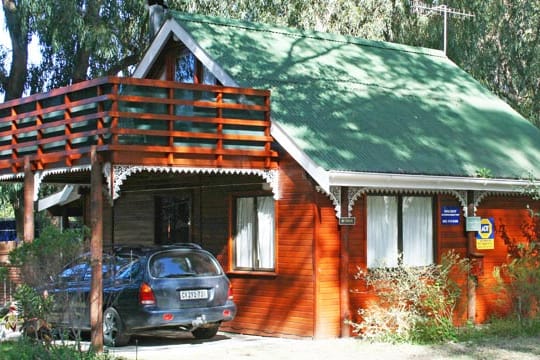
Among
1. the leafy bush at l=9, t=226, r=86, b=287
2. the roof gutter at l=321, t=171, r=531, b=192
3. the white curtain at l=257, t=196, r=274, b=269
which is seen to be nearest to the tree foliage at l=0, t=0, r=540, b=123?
the white curtain at l=257, t=196, r=274, b=269

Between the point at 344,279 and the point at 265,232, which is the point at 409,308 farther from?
the point at 265,232

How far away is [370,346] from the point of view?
13.9 meters

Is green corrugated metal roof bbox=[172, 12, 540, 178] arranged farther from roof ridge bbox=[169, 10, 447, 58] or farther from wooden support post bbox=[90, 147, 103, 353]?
wooden support post bbox=[90, 147, 103, 353]

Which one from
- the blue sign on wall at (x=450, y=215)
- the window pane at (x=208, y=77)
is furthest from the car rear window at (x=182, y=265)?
the blue sign on wall at (x=450, y=215)

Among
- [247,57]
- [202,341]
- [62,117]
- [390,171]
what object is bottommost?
[202,341]

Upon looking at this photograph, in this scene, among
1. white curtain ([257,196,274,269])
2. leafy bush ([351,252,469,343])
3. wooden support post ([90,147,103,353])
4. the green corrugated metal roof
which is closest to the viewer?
wooden support post ([90,147,103,353])

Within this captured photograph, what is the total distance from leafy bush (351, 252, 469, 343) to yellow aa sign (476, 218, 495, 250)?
2209 millimetres

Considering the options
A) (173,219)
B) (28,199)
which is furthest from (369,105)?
(28,199)

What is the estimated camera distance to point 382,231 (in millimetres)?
16125

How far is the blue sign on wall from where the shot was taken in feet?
55.7

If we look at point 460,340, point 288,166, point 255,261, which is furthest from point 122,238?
point 460,340

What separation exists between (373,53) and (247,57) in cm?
432

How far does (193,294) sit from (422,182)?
4586 mm

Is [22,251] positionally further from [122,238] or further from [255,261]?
[122,238]
